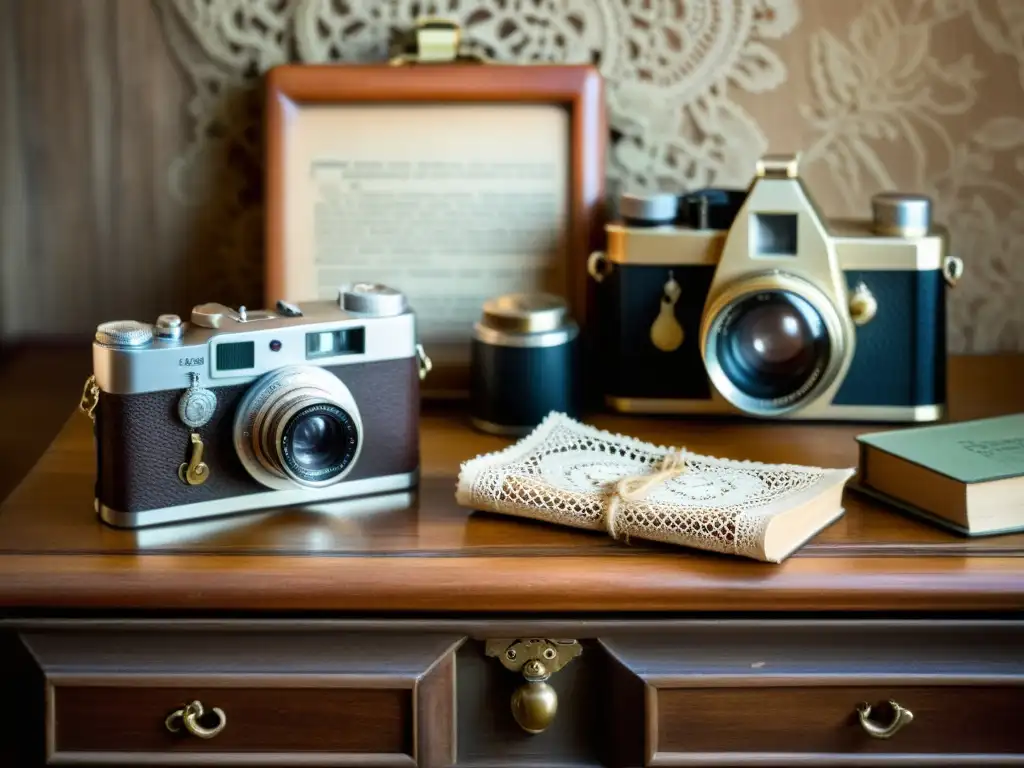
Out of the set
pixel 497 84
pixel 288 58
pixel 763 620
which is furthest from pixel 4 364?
pixel 763 620

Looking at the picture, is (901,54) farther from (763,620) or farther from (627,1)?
(763,620)

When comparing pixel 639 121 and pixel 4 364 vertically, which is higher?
pixel 639 121

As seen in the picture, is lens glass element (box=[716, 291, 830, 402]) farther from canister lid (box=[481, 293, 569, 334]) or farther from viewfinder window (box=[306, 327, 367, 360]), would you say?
viewfinder window (box=[306, 327, 367, 360])

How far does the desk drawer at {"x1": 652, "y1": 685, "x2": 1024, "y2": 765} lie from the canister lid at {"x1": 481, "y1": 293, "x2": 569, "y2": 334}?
306mm

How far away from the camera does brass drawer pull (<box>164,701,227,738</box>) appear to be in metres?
0.77

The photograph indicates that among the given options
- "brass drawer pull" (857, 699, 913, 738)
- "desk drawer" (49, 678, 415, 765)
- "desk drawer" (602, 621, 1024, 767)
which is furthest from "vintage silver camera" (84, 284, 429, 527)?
"brass drawer pull" (857, 699, 913, 738)

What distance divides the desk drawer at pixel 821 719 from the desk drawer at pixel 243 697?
0.47 feet

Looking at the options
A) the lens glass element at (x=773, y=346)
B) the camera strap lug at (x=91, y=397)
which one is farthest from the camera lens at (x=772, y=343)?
the camera strap lug at (x=91, y=397)

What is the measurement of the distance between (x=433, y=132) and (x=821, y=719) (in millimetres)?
564

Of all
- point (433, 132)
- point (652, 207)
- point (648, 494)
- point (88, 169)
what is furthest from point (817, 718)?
point (88, 169)

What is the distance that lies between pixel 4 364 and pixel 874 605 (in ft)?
2.52

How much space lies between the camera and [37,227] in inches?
45.7

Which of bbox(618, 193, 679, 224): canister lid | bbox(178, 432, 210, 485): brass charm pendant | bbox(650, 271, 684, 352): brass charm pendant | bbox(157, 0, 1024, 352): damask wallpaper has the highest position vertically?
bbox(157, 0, 1024, 352): damask wallpaper

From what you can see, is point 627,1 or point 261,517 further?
point 627,1
